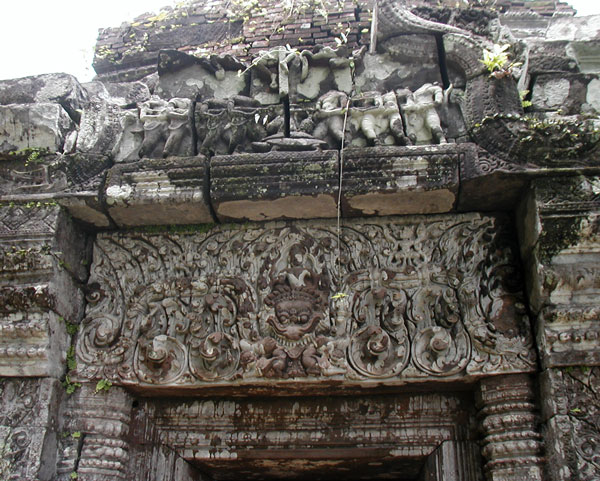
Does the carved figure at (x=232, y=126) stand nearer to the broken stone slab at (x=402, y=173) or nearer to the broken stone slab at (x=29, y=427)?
the broken stone slab at (x=402, y=173)

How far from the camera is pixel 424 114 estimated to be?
4074 millimetres

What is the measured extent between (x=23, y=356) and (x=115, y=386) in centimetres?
62

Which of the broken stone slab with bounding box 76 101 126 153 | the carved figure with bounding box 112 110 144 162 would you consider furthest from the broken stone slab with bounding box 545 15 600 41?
the broken stone slab with bounding box 76 101 126 153

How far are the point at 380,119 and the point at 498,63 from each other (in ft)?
3.08

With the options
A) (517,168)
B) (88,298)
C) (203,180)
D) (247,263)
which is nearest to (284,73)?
(203,180)

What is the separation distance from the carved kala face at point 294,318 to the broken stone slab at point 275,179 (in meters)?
0.69

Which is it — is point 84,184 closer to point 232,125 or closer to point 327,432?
point 232,125

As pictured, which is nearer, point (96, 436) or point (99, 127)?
point (96, 436)

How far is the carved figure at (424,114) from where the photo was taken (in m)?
3.97

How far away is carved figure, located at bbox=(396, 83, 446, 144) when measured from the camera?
3.97m

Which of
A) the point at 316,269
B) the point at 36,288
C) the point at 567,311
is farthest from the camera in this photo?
the point at 316,269

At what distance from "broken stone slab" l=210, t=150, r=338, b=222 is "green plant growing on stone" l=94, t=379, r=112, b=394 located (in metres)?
1.41

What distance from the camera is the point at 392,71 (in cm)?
447

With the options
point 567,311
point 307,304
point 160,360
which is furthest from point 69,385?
point 567,311
